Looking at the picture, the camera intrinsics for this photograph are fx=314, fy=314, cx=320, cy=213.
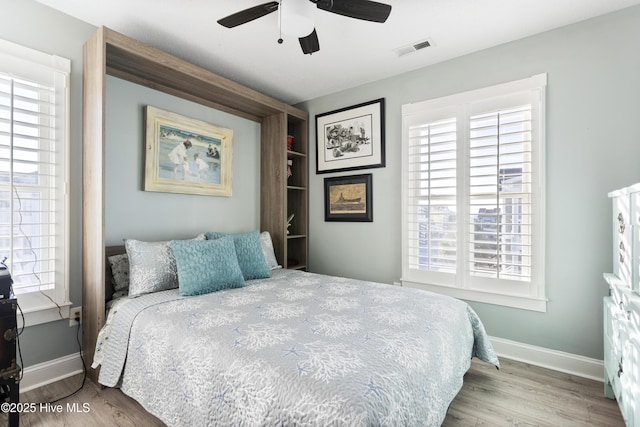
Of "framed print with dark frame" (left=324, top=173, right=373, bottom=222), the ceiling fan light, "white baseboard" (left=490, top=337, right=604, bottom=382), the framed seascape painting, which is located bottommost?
"white baseboard" (left=490, top=337, right=604, bottom=382)

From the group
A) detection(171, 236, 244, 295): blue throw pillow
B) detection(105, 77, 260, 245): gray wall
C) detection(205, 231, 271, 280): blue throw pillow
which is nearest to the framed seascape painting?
detection(105, 77, 260, 245): gray wall

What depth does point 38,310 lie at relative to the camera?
2.09 meters

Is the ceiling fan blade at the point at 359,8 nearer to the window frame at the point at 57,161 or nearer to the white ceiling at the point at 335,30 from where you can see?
the white ceiling at the point at 335,30

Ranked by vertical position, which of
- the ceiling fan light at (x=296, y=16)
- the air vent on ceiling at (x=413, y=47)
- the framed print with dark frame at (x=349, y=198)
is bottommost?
the framed print with dark frame at (x=349, y=198)

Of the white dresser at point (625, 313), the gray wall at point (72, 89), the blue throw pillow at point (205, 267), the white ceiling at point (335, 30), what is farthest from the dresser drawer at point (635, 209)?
the gray wall at point (72, 89)

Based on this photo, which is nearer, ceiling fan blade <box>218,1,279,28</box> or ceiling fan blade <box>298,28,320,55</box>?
ceiling fan blade <box>218,1,279,28</box>

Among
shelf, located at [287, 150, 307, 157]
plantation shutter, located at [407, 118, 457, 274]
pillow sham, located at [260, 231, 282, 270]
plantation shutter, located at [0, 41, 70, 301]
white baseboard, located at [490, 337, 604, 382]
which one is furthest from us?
shelf, located at [287, 150, 307, 157]

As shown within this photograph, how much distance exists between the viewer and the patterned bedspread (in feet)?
3.59

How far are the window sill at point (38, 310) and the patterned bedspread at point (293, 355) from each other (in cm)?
50

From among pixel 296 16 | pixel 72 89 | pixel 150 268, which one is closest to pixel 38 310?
pixel 150 268

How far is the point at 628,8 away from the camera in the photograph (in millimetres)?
2145

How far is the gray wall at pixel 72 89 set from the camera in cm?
206

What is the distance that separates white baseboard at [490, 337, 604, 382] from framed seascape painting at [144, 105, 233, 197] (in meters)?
2.96

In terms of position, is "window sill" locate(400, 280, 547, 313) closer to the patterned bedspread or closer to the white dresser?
the white dresser
